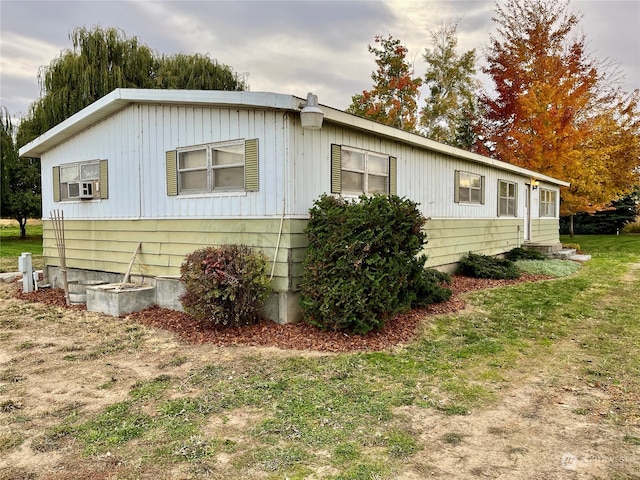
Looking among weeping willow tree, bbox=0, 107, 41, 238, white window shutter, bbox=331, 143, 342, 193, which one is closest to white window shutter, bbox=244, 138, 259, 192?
white window shutter, bbox=331, 143, 342, 193

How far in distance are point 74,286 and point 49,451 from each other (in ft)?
21.9

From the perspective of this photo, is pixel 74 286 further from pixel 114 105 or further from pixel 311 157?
pixel 311 157

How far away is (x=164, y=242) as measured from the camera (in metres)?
7.22

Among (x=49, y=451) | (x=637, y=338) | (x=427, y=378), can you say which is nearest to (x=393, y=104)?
(x=637, y=338)

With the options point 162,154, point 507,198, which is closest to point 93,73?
point 162,154

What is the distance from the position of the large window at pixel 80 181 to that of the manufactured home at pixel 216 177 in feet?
0.10

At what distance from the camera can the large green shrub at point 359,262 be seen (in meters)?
5.11

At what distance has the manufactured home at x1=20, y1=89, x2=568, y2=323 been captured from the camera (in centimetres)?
583

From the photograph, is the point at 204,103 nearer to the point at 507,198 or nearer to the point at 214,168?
the point at 214,168

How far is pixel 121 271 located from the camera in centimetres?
805

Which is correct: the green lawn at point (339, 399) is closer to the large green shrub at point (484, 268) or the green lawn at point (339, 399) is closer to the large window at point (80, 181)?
the large window at point (80, 181)

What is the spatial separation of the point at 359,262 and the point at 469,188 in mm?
6919

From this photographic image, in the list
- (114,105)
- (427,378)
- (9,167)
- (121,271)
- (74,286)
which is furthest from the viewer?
(9,167)

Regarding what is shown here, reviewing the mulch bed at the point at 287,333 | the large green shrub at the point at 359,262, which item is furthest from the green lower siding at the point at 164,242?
the mulch bed at the point at 287,333
